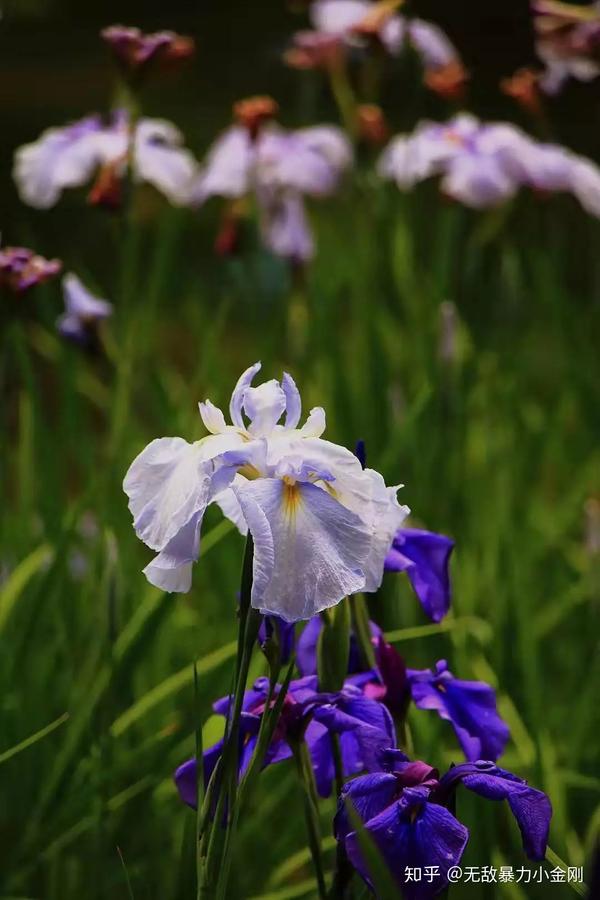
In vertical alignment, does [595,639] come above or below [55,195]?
below

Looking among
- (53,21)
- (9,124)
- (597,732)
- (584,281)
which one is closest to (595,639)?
(597,732)

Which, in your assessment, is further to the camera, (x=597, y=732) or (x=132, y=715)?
(x=597, y=732)

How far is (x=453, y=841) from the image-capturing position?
0.59 m

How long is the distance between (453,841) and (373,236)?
134cm

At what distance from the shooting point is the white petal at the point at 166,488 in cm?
58

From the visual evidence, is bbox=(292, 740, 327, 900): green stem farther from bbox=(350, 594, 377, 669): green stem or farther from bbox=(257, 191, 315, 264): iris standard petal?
bbox=(257, 191, 315, 264): iris standard petal

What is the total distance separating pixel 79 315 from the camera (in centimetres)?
128

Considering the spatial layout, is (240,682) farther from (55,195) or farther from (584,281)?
(584,281)

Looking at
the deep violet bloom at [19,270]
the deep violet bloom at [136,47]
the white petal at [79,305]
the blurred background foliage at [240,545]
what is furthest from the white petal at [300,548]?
the white petal at [79,305]

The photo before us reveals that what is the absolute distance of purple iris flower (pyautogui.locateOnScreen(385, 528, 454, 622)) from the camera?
750 millimetres

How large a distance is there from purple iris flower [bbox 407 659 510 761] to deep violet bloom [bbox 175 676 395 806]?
53 mm

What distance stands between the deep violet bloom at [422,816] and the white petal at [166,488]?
0.52 feet

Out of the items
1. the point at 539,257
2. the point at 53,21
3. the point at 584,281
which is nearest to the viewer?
the point at 539,257

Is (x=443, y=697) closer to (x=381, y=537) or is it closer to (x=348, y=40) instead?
(x=381, y=537)
